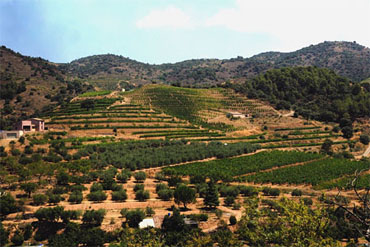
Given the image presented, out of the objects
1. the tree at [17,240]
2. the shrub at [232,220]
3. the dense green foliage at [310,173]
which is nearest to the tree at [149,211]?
the shrub at [232,220]

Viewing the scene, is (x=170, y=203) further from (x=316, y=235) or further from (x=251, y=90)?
(x=251, y=90)

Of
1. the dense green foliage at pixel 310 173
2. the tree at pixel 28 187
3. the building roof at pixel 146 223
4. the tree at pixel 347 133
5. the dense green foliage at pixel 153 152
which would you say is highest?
the tree at pixel 347 133

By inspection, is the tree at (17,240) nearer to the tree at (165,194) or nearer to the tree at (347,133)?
the tree at (165,194)

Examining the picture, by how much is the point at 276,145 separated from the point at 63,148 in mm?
56842

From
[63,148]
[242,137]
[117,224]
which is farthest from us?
[242,137]

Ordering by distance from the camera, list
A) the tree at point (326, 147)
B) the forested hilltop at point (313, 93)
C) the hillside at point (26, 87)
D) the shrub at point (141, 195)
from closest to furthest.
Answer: the shrub at point (141, 195), the tree at point (326, 147), the hillside at point (26, 87), the forested hilltop at point (313, 93)

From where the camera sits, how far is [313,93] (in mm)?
157625

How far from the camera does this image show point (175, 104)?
12419 centimetres

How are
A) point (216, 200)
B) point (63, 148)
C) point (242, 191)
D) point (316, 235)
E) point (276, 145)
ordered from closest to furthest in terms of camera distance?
point (316, 235) → point (216, 200) → point (242, 191) → point (63, 148) → point (276, 145)

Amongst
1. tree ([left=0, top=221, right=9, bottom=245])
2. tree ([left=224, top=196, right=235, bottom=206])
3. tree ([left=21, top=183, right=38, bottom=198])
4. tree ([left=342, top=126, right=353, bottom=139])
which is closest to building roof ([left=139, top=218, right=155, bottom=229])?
tree ([left=224, top=196, right=235, bottom=206])

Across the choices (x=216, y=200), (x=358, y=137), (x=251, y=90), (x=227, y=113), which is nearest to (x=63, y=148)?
(x=216, y=200)

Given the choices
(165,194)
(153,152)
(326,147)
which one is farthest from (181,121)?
(165,194)

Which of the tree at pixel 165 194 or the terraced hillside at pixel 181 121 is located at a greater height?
the terraced hillside at pixel 181 121

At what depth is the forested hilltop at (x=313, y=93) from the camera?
421 ft
